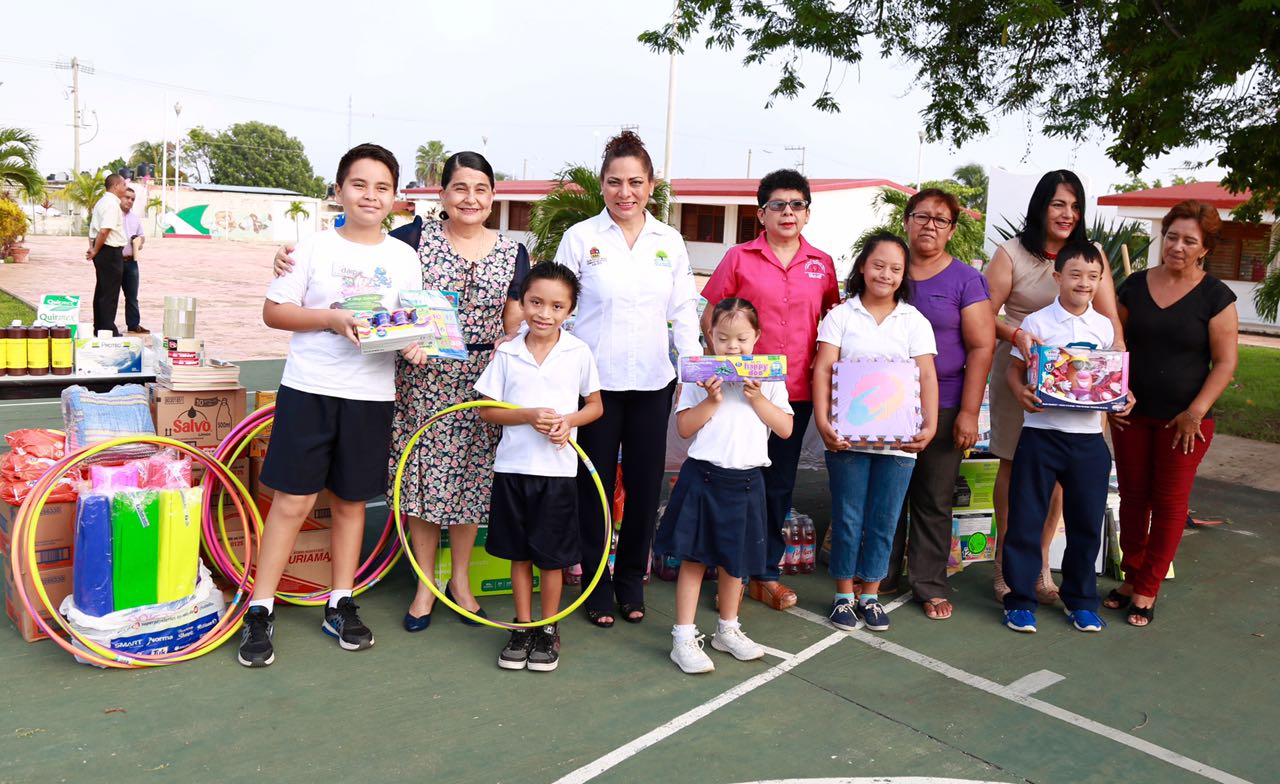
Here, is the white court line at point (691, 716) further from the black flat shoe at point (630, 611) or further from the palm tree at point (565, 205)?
the palm tree at point (565, 205)

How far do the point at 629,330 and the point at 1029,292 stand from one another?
6.20 ft

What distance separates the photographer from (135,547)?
3654 millimetres

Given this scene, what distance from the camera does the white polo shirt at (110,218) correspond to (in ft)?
37.7

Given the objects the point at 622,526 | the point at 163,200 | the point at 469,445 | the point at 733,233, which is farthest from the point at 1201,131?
the point at 163,200

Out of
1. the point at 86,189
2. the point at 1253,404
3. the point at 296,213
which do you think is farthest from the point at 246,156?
the point at 1253,404

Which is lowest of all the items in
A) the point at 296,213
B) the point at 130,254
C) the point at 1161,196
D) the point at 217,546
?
the point at 217,546

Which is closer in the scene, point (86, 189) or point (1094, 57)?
point (1094, 57)

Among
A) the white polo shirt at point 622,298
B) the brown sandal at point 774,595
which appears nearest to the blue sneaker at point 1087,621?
the brown sandal at point 774,595

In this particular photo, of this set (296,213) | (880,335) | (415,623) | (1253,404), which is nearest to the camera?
(415,623)

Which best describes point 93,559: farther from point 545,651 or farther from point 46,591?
point 545,651

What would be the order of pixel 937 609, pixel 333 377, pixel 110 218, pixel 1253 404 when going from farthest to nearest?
pixel 110 218 → pixel 1253 404 → pixel 937 609 → pixel 333 377

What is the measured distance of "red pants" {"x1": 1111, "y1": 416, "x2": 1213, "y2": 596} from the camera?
4551 millimetres

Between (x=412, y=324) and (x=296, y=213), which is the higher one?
(x=296, y=213)

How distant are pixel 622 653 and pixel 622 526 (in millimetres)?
575
